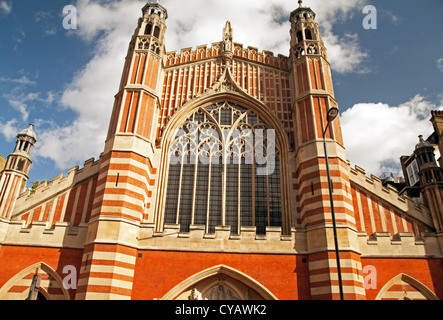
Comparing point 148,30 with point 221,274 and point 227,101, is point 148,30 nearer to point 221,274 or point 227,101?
point 227,101

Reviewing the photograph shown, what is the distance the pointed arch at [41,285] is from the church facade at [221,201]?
0.05 m

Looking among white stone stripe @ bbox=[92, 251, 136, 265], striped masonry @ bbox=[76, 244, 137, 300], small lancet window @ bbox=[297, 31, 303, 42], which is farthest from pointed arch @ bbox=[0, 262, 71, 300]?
small lancet window @ bbox=[297, 31, 303, 42]

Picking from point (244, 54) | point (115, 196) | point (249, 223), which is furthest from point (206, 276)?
point (244, 54)

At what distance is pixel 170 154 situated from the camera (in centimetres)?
2106

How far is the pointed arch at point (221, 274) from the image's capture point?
50.5 ft

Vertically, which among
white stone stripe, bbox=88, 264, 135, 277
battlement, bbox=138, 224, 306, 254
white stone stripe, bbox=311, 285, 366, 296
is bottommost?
white stone stripe, bbox=311, 285, 366, 296

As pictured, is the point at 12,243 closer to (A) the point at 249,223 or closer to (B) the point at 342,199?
(A) the point at 249,223

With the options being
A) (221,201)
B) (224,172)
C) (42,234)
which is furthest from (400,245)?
(42,234)

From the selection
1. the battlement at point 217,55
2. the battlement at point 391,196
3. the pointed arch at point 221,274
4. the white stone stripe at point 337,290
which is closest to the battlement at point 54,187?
the pointed arch at point 221,274

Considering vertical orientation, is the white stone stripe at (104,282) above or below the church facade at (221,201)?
below

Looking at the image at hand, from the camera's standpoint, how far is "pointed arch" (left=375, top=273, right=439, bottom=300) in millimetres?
15681

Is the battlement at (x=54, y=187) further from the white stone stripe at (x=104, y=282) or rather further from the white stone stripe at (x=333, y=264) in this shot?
the white stone stripe at (x=333, y=264)

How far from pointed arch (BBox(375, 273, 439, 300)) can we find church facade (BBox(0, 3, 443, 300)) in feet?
0.17

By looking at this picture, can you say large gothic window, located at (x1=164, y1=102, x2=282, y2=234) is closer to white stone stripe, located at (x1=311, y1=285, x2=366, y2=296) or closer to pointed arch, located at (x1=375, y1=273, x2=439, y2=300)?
white stone stripe, located at (x1=311, y1=285, x2=366, y2=296)
